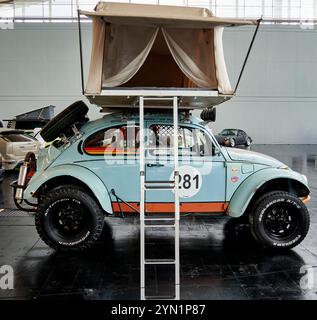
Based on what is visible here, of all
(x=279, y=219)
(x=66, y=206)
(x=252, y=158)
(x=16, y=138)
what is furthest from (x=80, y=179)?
(x=16, y=138)

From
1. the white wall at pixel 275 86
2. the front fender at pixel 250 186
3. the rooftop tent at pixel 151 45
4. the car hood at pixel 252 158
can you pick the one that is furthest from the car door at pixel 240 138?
the rooftop tent at pixel 151 45

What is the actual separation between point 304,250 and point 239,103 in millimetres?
23215

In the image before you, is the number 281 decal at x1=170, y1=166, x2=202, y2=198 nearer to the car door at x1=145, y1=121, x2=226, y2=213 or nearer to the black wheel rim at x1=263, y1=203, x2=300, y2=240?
the car door at x1=145, y1=121, x2=226, y2=213

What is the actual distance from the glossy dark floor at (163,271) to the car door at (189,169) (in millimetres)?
708

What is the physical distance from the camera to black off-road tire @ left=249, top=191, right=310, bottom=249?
5469 millimetres

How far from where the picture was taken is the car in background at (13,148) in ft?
38.9

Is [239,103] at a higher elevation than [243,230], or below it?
higher

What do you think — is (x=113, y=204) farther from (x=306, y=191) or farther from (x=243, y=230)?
(x=306, y=191)

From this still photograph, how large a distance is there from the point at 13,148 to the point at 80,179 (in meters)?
7.45

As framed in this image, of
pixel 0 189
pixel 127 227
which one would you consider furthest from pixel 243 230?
pixel 0 189

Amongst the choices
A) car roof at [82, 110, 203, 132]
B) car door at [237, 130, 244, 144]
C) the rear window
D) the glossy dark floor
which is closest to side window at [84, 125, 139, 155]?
car roof at [82, 110, 203, 132]
